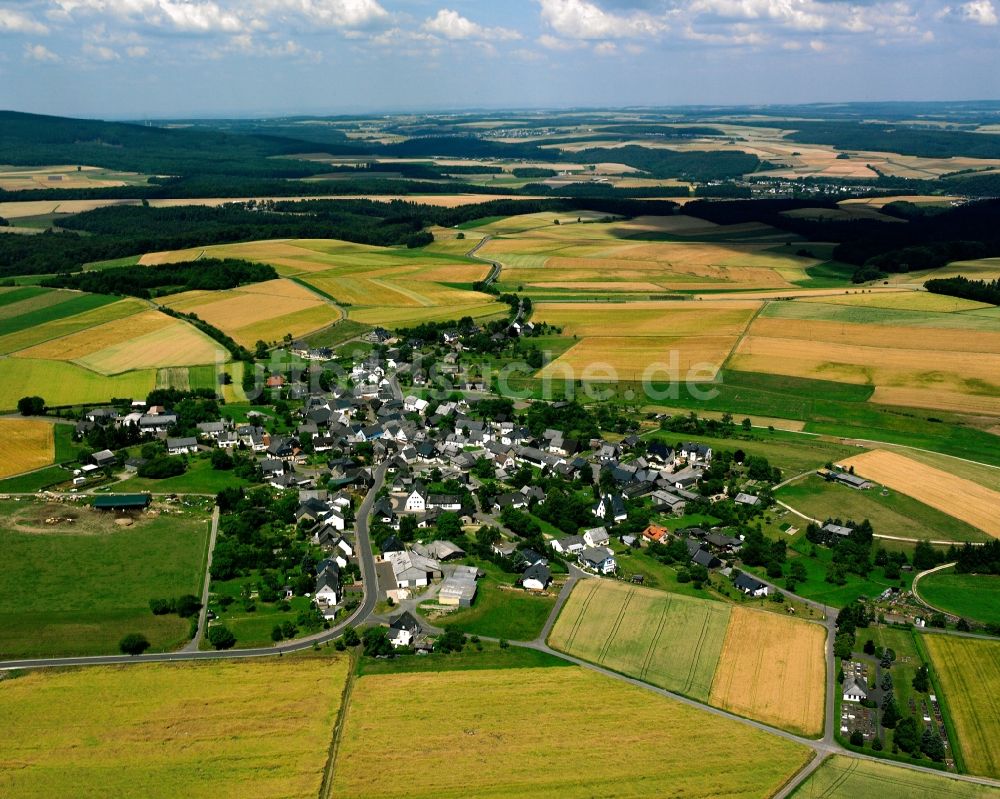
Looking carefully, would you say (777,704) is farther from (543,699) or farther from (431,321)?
(431,321)

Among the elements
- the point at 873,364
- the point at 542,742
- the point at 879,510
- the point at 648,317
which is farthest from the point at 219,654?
the point at 648,317

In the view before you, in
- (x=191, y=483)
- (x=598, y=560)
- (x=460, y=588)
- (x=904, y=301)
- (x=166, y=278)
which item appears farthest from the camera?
(x=166, y=278)

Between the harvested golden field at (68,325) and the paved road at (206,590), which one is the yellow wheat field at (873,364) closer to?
the paved road at (206,590)

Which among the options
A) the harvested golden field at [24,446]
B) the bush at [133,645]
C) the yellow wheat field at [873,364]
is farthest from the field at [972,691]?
the harvested golden field at [24,446]

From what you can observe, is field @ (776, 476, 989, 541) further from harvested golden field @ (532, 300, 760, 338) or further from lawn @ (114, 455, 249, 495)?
harvested golden field @ (532, 300, 760, 338)

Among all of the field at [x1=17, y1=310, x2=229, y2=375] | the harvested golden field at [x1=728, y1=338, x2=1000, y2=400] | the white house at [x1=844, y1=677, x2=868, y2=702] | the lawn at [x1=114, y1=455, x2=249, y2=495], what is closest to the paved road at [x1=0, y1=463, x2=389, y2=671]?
the lawn at [x1=114, y1=455, x2=249, y2=495]

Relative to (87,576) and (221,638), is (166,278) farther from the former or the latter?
(221,638)

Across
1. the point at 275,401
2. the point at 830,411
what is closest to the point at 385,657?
the point at 275,401
